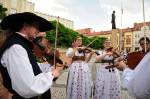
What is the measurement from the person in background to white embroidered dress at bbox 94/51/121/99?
155 inches

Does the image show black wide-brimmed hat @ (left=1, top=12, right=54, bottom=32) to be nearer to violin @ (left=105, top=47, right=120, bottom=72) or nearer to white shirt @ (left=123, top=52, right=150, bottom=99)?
violin @ (left=105, top=47, right=120, bottom=72)

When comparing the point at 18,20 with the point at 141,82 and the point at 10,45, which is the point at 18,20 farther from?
the point at 141,82

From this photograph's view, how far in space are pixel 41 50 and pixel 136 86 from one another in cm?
255

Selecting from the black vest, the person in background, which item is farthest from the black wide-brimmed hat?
the black vest

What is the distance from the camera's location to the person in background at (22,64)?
286 cm

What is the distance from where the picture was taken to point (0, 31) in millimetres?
3619

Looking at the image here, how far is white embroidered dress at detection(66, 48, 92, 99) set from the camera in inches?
275

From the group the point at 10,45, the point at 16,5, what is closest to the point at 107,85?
the point at 10,45

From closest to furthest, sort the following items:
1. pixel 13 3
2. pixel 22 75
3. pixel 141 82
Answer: pixel 141 82 → pixel 22 75 → pixel 13 3

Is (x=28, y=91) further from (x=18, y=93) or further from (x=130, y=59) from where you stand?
(x=130, y=59)

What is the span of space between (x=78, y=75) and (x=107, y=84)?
0.67 meters

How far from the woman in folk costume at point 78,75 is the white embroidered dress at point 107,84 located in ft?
0.79

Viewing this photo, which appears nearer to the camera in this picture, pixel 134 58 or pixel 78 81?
pixel 134 58

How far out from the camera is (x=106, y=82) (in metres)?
7.31
